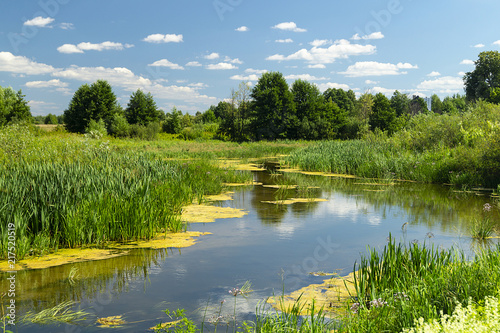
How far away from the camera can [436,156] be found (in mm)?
17141

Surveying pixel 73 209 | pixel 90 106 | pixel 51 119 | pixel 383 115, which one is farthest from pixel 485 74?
pixel 51 119

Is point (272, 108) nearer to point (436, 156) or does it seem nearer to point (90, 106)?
point (90, 106)

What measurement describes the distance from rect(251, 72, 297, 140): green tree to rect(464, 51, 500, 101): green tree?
2588 centimetres

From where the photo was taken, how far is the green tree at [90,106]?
52.7 meters

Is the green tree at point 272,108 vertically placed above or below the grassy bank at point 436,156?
above

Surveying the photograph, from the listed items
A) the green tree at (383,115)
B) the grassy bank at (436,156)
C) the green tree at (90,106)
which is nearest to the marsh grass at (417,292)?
the grassy bank at (436,156)

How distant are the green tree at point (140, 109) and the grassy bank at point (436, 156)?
37.6 metres

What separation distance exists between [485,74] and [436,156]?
46918mm

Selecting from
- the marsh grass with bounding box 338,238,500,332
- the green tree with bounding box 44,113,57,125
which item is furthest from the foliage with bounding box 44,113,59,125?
the marsh grass with bounding box 338,238,500,332

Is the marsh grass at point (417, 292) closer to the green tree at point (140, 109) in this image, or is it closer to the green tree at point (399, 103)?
the green tree at point (140, 109)

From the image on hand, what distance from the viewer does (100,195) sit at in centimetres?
778

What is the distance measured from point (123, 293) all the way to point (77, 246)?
2.42 metres

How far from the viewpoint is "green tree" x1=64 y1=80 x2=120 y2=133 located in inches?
2074

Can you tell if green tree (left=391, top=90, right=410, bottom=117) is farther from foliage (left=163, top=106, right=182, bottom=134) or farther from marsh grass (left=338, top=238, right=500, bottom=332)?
marsh grass (left=338, top=238, right=500, bottom=332)
